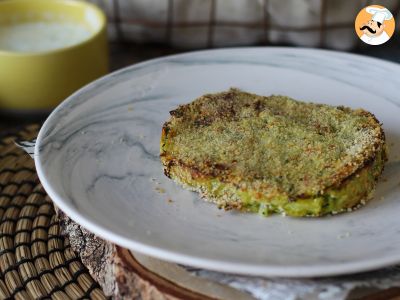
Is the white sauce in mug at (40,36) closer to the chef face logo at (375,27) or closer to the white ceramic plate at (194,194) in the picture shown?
the white ceramic plate at (194,194)

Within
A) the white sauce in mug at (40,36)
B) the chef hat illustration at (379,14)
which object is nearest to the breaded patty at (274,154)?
the chef hat illustration at (379,14)

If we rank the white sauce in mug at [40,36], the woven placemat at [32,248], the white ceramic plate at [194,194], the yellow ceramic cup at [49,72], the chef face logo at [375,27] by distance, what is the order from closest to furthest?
the white ceramic plate at [194,194] < the woven placemat at [32,248] < the chef face logo at [375,27] < the yellow ceramic cup at [49,72] < the white sauce in mug at [40,36]

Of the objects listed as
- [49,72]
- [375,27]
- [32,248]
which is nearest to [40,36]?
[49,72]

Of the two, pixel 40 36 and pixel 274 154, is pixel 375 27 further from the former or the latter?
pixel 40 36

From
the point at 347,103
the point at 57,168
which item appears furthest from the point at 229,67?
the point at 57,168

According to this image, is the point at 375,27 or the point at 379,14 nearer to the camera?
the point at 375,27

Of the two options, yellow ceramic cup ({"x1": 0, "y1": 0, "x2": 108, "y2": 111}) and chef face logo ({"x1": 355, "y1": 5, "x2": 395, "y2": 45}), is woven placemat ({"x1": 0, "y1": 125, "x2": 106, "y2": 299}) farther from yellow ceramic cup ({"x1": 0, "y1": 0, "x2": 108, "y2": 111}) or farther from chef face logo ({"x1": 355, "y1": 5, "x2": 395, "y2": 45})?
chef face logo ({"x1": 355, "y1": 5, "x2": 395, "y2": 45})
